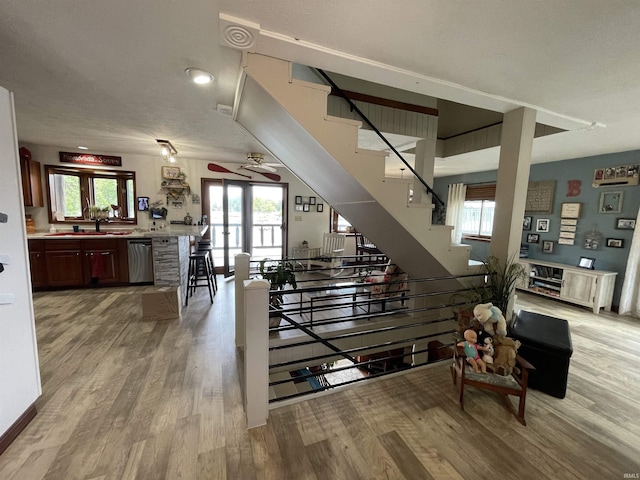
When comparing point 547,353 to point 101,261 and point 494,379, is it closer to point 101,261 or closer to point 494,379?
point 494,379

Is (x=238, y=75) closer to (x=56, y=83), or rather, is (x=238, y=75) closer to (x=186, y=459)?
(x=56, y=83)

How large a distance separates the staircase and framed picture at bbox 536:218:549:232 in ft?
11.3

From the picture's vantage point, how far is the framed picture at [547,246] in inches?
188

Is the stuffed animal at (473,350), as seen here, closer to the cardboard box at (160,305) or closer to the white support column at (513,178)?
the white support column at (513,178)

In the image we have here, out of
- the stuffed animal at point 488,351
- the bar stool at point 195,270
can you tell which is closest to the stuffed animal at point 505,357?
the stuffed animal at point 488,351

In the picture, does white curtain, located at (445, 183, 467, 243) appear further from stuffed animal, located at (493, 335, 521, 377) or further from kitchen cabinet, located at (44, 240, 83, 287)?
kitchen cabinet, located at (44, 240, 83, 287)

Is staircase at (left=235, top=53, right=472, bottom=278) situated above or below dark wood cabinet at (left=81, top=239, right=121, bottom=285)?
above

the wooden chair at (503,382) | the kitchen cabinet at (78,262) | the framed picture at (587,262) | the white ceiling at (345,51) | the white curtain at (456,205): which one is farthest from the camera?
the white curtain at (456,205)

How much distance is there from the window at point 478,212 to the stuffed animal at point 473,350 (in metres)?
4.83

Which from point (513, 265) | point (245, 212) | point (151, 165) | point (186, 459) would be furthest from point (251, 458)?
point (151, 165)

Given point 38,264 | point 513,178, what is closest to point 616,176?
point 513,178

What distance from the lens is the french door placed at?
18.0ft

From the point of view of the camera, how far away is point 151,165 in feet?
16.3

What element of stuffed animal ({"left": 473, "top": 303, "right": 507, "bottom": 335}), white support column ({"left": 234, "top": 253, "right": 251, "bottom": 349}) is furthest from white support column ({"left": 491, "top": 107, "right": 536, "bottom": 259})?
white support column ({"left": 234, "top": 253, "right": 251, "bottom": 349})
